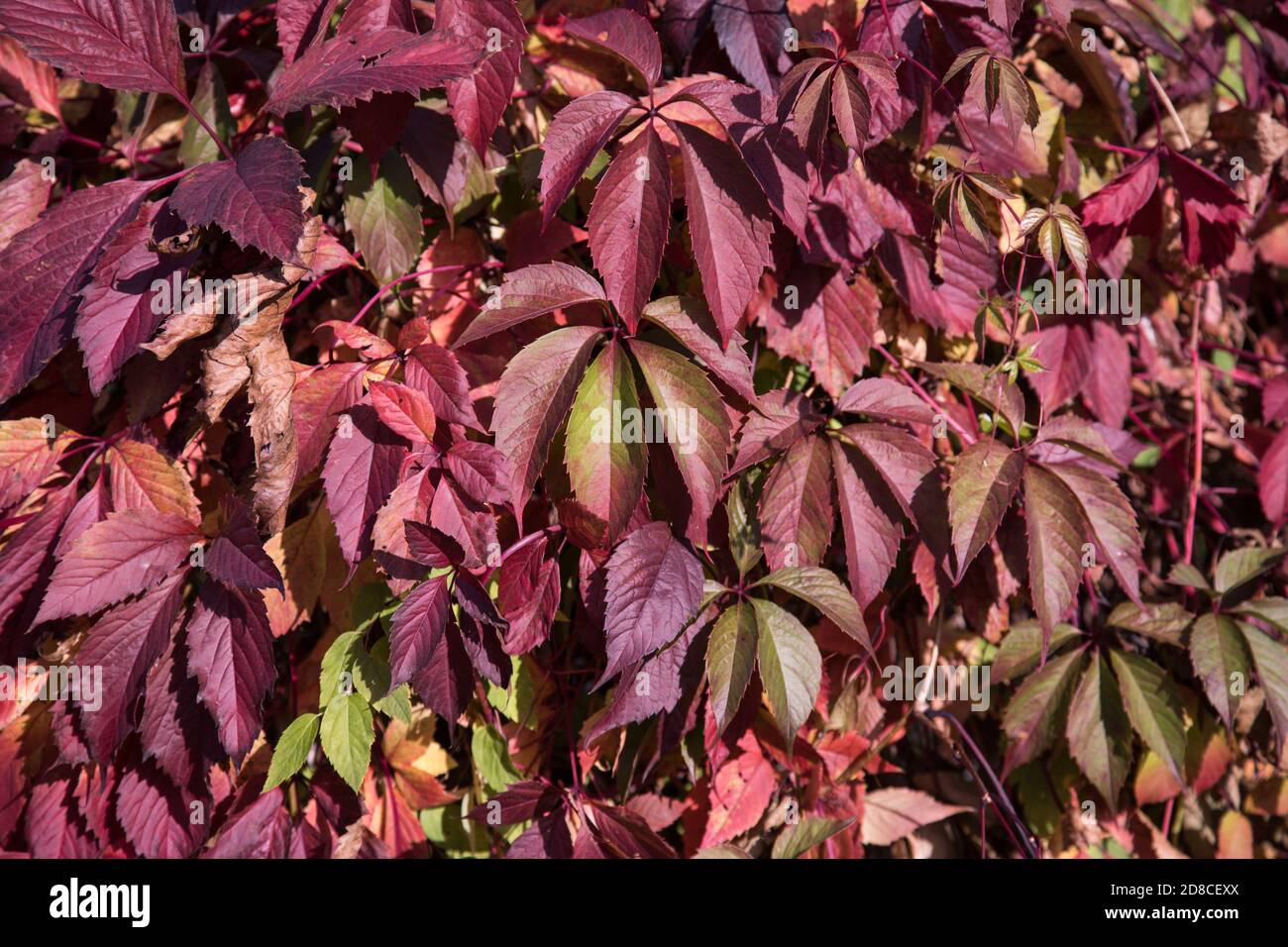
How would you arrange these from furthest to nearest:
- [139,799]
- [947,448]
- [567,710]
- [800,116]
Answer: [947,448] < [567,710] < [139,799] < [800,116]

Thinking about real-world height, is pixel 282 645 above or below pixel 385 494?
below

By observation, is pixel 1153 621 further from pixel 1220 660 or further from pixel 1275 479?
pixel 1275 479

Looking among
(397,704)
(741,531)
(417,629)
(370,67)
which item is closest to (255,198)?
(370,67)

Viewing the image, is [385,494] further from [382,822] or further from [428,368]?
[382,822]

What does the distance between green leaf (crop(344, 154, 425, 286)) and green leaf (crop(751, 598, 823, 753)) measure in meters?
0.75

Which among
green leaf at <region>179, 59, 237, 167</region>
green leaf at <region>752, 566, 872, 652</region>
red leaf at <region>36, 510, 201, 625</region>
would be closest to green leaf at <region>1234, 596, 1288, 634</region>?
green leaf at <region>752, 566, 872, 652</region>

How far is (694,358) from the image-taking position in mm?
1410

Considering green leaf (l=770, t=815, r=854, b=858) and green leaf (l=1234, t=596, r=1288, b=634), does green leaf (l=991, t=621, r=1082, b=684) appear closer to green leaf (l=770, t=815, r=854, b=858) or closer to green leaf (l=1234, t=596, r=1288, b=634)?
green leaf (l=1234, t=596, r=1288, b=634)

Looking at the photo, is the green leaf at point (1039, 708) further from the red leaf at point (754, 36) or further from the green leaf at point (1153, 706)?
the red leaf at point (754, 36)

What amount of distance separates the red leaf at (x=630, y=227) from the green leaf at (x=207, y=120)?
0.64m

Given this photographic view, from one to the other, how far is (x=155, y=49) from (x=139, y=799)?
102 centimetres

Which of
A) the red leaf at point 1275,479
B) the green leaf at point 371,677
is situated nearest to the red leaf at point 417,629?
the green leaf at point 371,677

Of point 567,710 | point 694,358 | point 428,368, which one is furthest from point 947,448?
point 428,368

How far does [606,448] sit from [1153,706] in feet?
3.29
